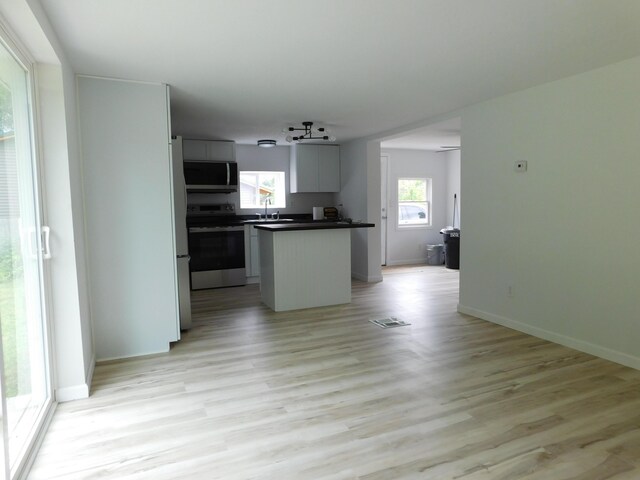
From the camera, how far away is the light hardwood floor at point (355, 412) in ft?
6.63

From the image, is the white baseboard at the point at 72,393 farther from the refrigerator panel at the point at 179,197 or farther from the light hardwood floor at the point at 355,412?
the refrigerator panel at the point at 179,197

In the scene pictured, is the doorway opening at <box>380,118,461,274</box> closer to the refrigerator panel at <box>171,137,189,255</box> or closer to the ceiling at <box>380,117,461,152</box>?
the ceiling at <box>380,117,461,152</box>

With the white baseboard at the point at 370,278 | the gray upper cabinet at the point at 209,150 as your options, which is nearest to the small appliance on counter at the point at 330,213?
the white baseboard at the point at 370,278

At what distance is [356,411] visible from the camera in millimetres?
2539

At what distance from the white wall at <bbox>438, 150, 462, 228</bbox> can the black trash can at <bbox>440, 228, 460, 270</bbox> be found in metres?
0.77

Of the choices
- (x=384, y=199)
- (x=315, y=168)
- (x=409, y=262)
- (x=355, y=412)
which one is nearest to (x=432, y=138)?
(x=384, y=199)

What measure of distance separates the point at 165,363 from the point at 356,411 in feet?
5.46

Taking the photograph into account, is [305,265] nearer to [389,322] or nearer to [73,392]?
[389,322]

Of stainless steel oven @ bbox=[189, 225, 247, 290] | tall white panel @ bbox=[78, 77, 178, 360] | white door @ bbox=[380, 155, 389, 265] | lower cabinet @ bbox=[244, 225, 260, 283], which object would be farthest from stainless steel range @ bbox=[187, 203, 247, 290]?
white door @ bbox=[380, 155, 389, 265]

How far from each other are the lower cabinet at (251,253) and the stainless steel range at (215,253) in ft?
0.33

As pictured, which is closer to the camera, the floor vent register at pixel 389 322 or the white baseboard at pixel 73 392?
the white baseboard at pixel 73 392

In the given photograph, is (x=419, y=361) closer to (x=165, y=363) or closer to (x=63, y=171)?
(x=165, y=363)

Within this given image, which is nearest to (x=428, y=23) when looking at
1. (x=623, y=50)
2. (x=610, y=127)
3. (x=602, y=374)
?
(x=623, y=50)

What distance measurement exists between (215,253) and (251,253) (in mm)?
594
